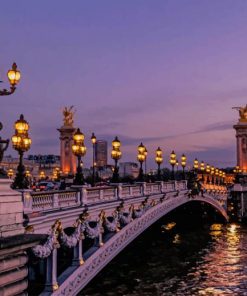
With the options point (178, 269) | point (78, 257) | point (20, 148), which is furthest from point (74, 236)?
point (178, 269)

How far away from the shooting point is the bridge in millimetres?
19766

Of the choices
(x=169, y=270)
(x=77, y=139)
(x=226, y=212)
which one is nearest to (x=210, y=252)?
(x=169, y=270)

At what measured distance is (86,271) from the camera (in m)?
25.0

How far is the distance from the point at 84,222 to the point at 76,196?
1.14 m

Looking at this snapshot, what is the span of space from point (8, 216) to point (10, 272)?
57.3 inches

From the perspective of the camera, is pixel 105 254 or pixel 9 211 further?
pixel 105 254

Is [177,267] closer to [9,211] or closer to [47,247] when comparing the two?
[47,247]

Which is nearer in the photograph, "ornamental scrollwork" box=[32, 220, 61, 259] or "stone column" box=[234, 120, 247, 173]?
"ornamental scrollwork" box=[32, 220, 61, 259]

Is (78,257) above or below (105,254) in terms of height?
above

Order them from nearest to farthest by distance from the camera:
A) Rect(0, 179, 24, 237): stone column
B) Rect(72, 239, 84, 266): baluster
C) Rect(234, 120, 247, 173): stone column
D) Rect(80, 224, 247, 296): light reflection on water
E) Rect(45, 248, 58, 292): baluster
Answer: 1. Rect(0, 179, 24, 237): stone column
2. Rect(45, 248, 58, 292): baluster
3. Rect(72, 239, 84, 266): baluster
4. Rect(80, 224, 247, 296): light reflection on water
5. Rect(234, 120, 247, 173): stone column

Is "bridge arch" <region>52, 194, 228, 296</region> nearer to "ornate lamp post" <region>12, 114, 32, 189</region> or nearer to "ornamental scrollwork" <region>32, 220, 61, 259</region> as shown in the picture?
"ornamental scrollwork" <region>32, 220, 61, 259</region>

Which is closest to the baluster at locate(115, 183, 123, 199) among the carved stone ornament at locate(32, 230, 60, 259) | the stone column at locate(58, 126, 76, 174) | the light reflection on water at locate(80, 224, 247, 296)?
the light reflection on water at locate(80, 224, 247, 296)

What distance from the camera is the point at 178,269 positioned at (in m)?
40.6

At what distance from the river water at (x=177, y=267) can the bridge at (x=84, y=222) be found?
3.36 m
